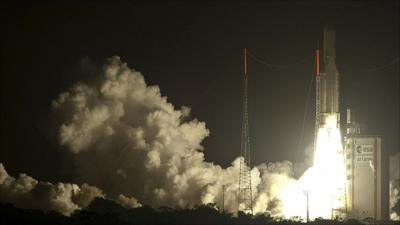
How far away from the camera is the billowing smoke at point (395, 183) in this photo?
76.2 meters

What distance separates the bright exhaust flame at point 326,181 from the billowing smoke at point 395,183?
6.71 m

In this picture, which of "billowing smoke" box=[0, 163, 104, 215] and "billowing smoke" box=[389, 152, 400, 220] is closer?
"billowing smoke" box=[0, 163, 104, 215]

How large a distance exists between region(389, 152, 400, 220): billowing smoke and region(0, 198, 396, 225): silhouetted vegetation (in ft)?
36.4

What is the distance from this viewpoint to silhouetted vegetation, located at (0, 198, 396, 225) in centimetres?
5794

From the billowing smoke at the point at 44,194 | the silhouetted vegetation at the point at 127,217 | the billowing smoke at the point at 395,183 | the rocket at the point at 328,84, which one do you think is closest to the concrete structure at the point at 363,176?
the rocket at the point at 328,84

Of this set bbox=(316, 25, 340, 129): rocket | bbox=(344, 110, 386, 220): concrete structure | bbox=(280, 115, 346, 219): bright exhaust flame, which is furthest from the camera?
bbox=(280, 115, 346, 219): bright exhaust flame

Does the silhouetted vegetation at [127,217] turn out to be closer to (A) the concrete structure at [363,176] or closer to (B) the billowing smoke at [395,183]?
(A) the concrete structure at [363,176]

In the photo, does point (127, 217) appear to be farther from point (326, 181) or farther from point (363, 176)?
point (363, 176)

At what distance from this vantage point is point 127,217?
6303 centimetres

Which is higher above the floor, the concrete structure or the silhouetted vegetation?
the concrete structure

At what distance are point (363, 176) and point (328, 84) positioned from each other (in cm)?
609

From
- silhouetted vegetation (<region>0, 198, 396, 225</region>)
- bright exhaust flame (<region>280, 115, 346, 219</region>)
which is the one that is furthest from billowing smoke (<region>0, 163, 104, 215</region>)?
bright exhaust flame (<region>280, 115, 346, 219</region>)

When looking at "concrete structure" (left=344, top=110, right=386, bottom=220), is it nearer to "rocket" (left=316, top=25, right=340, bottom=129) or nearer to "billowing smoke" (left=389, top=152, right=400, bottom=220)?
"rocket" (left=316, top=25, right=340, bottom=129)

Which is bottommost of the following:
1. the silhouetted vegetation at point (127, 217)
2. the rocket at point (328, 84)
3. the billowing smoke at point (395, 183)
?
the silhouetted vegetation at point (127, 217)
